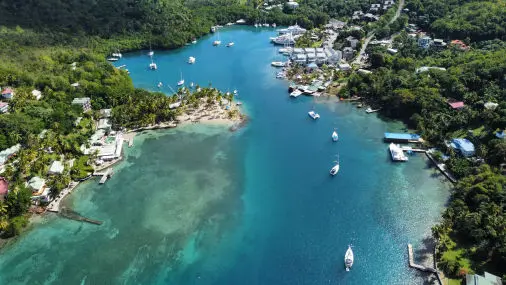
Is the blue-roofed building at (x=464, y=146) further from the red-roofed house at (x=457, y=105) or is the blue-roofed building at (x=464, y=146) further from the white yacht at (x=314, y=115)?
the white yacht at (x=314, y=115)

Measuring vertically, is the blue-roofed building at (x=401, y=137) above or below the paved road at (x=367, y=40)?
below

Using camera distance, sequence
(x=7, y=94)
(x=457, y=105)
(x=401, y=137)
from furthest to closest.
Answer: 1. (x=7, y=94)
2. (x=457, y=105)
3. (x=401, y=137)

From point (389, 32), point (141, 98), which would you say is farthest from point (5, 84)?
point (389, 32)

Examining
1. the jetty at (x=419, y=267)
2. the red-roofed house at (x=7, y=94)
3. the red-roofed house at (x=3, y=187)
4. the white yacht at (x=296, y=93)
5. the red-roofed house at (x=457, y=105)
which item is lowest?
the jetty at (x=419, y=267)

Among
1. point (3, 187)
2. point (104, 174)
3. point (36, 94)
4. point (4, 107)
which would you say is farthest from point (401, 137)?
point (4, 107)

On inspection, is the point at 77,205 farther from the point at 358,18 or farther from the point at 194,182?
the point at 358,18

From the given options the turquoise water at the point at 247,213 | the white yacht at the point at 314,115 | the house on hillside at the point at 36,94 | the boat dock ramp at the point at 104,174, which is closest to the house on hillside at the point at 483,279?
the turquoise water at the point at 247,213

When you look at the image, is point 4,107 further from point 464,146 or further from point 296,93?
point 464,146
